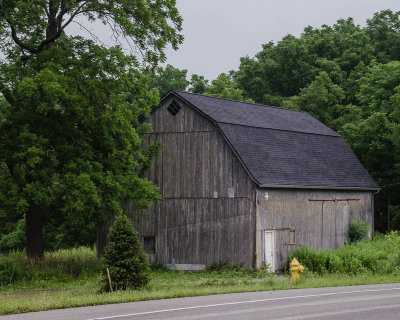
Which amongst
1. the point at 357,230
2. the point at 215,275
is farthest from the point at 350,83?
the point at 215,275

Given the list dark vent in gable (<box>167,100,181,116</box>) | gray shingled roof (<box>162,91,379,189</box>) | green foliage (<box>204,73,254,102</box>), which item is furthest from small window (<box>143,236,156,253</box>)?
green foliage (<box>204,73,254,102</box>)

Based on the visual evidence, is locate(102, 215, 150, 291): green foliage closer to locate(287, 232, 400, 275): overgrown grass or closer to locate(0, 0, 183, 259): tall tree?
locate(0, 0, 183, 259): tall tree

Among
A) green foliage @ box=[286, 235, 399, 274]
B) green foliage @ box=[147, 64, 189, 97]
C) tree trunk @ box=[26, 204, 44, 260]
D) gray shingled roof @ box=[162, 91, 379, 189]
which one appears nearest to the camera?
green foliage @ box=[286, 235, 399, 274]

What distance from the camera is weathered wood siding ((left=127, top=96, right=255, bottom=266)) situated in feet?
92.4

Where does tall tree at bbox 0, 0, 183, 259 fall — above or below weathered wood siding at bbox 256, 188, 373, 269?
above

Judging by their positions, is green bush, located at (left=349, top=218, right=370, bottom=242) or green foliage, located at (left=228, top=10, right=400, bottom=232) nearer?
green bush, located at (left=349, top=218, right=370, bottom=242)

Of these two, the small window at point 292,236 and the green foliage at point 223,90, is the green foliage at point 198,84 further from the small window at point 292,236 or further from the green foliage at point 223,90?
the small window at point 292,236

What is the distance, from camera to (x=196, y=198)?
2953 cm

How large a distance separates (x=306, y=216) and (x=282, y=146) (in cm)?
357

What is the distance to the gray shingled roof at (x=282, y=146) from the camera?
28734mm

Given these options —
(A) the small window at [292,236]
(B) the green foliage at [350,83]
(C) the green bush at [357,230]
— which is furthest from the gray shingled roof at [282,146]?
(B) the green foliage at [350,83]

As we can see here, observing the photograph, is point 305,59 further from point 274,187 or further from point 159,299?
point 159,299

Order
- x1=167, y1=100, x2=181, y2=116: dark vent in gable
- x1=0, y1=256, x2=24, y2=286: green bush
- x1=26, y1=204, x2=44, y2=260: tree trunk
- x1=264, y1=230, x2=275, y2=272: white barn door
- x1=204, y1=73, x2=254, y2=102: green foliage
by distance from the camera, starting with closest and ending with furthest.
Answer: x1=0, y1=256, x2=24, y2=286: green bush → x1=264, y1=230, x2=275, y2=272: white barn door → x1=26, y1=204, x2=44, y2=260: tree trunk → x1=167, y1=100, x2=181, y2=116: dark vent in gable → x1=204, y1=73, x2=254, y2=102: green foliage

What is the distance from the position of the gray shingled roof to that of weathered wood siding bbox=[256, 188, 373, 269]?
0.65 meters
